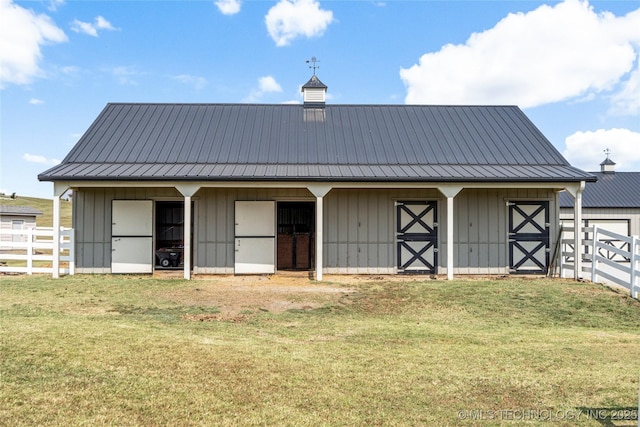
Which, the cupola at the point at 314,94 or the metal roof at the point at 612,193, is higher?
the cupola at the point at 314,94

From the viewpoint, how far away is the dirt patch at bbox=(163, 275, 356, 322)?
8172 millimetres

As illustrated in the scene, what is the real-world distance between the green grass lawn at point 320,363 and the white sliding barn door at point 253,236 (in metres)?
3.97

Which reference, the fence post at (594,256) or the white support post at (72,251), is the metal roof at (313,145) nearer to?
the fence post at (594,256)

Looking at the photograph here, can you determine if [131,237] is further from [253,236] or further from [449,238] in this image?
[449,238]

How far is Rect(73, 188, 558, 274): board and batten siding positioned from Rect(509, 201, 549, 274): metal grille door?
0.65ft

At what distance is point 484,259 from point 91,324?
9897 mm

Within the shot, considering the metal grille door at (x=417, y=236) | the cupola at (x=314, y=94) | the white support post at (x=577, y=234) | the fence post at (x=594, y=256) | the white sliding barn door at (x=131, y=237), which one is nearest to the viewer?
the fence post at (x=594, y=256)

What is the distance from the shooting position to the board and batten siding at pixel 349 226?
41.3 feet

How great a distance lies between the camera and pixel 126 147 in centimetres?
1327

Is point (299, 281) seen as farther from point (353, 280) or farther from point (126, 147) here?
point (126, 147)

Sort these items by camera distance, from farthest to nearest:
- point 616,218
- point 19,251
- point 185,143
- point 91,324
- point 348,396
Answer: point 19,251
point 616,218
point 185,143
point 91,324
point 348,396

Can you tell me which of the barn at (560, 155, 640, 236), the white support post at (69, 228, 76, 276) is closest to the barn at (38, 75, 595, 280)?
the white support post at (69, 228, 76, 276)

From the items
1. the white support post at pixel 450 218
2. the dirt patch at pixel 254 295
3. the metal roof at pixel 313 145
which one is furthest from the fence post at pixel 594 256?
the dirt patch at pixel 254 295

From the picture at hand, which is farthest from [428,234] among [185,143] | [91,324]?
[91,324]
